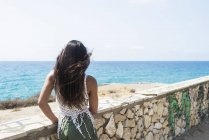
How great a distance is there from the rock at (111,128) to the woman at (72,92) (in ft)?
4.00

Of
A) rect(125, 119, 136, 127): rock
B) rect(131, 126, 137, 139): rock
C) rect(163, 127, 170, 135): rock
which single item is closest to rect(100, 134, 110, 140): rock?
rect(125, 119, 136, 127): rock

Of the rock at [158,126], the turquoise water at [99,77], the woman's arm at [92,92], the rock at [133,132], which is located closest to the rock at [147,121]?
the rock at [158,126]

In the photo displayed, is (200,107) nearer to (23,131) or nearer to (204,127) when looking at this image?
(204,127)

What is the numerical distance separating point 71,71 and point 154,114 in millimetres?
3232

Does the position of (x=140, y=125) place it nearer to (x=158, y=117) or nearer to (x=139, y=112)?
(x=139, y=112)

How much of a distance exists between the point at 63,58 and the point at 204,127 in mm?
5736

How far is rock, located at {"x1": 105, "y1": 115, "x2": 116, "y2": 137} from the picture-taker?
4330 mm

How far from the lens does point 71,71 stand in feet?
9.02

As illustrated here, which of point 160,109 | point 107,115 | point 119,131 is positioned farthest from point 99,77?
point 107,115

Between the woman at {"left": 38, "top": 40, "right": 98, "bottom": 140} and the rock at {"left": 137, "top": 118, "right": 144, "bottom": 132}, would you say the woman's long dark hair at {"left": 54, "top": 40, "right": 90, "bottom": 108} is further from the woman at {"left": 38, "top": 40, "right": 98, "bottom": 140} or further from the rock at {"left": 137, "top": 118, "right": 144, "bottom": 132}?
the rock at {"left": 137, "top": 118, "right": 144, "bottom": 132}

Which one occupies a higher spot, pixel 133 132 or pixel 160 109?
pixel 160 109

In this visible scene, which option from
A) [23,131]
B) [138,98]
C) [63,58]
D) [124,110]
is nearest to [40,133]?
[23,131]

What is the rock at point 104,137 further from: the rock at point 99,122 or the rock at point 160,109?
the rock at point 160,109

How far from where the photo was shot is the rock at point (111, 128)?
170 inches
